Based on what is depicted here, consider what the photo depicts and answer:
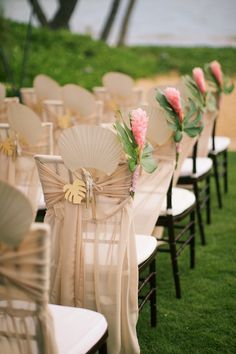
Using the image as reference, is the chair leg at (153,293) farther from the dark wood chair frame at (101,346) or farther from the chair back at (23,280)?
the chair back at (23,280)

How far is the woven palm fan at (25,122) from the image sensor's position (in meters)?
2.93

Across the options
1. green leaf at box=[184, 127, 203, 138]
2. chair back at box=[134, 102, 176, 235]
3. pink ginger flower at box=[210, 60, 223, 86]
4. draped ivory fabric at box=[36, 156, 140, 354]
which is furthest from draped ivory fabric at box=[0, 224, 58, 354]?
pink ginger flower at box=[210, 60, 223, 86]

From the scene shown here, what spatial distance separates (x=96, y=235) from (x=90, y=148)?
0.36m

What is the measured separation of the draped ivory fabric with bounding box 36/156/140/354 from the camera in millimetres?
2305

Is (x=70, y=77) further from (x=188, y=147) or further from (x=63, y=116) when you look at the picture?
(x=188, y=147)

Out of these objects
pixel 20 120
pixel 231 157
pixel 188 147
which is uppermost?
pixel 20 120

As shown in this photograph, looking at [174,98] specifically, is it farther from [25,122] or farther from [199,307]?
[199,307]

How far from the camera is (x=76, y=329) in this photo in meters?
1.86

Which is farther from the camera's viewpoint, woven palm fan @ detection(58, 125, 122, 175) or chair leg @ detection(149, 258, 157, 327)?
→ chair leg @ detection(149, 258, 157, 327)

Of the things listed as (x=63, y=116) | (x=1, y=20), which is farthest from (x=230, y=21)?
(x=63, y=116)

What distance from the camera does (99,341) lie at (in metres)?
1.87

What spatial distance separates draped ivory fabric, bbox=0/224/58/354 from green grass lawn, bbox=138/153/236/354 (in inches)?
44.1

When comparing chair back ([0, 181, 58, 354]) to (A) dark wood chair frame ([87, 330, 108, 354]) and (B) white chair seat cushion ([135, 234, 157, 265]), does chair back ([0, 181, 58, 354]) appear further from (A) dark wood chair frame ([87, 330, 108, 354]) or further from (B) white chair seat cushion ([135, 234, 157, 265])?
(B) white chair seat cushion ([135, 234, 157, 265])

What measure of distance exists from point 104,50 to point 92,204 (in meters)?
13.0
